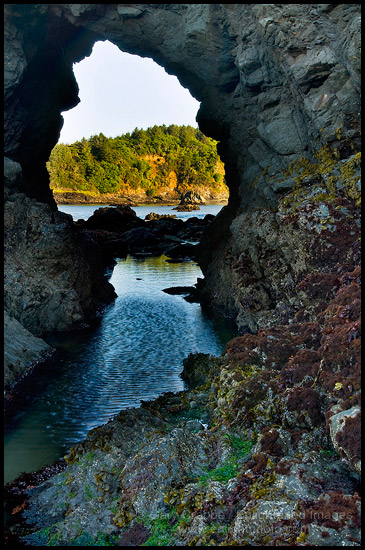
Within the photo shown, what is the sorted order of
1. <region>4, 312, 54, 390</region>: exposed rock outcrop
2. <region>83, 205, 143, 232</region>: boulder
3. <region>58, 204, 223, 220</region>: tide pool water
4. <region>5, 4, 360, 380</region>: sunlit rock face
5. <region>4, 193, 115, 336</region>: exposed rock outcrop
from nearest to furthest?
<region>4, 312, 54, 390</region>: exposed rock outcrop, <region>5, 4, 360, 380</region>: sunlit rock face, <region>4, 193, 115, 336</region>: exposed rock outcrop, <region>83, 205, 143, 232</region>: boulder, <region>58, 204, 223, 220</region>: tide pool water

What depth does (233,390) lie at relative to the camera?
14531mm

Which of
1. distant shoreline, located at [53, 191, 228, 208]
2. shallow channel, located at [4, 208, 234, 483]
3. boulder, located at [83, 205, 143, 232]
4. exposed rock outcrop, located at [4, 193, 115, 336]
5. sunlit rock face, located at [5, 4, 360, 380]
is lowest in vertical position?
shallow channel, located at [4, 208, 234, 483]

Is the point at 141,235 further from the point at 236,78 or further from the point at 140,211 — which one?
the point at 140,211

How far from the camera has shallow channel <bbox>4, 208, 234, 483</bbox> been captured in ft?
53.5

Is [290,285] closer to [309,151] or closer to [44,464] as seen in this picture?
[309,151]

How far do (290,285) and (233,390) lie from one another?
31.3 ft

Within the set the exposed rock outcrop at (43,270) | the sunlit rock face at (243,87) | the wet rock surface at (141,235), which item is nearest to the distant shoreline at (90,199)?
the wet rock surface at (141,235)

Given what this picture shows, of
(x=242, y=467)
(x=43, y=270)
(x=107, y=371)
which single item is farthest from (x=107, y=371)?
(x=242, y=467)

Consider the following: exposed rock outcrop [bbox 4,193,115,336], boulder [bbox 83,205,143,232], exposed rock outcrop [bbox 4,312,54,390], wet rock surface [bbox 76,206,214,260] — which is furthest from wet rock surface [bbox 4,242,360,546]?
boulder [bbox 83,205,143,232]

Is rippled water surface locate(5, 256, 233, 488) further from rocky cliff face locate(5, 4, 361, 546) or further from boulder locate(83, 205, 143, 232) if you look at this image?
boulder locate(83, 205, 143, 232)

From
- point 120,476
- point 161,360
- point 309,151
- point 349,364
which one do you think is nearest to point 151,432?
point 120,476

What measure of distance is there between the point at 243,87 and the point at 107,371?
1732 centimetres

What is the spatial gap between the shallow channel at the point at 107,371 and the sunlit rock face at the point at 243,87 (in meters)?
2.73

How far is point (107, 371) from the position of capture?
22.5 metres
